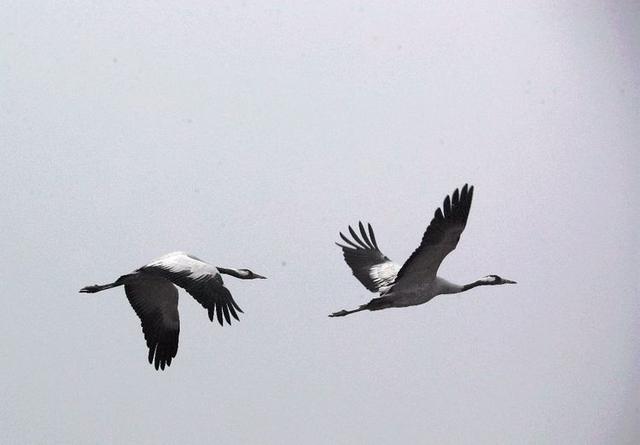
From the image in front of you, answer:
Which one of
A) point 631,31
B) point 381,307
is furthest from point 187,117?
point 631,31

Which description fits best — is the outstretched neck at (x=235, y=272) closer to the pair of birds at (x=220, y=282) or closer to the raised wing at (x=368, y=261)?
the pair of birds at (x=220, y=282)

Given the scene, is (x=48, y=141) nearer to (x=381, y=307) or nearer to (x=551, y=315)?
(x=381, y=307)

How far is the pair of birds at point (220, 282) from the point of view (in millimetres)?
2709

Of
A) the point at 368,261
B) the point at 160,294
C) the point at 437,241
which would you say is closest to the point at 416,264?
the point at 437,241

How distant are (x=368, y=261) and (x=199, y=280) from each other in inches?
30.3

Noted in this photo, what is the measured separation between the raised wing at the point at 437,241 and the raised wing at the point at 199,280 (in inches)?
21.0

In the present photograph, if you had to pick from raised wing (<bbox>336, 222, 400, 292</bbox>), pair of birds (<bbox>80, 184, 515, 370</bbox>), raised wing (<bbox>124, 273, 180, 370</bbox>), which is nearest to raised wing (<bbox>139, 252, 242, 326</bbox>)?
pair of birds (<bbox>80, 184, 515, 370</bbox>)

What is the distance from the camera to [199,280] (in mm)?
2730

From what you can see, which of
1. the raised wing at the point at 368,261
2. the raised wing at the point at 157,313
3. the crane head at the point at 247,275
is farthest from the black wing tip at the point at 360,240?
the raised wing at the point at 157,313

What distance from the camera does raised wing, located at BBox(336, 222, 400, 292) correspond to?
323cm

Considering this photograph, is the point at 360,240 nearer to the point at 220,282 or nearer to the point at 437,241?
the point at 437,241

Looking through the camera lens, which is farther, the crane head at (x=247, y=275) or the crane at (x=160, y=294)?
the crane head at (x=247, y=275)

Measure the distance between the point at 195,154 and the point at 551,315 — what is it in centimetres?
169

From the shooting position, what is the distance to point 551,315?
162 inches
